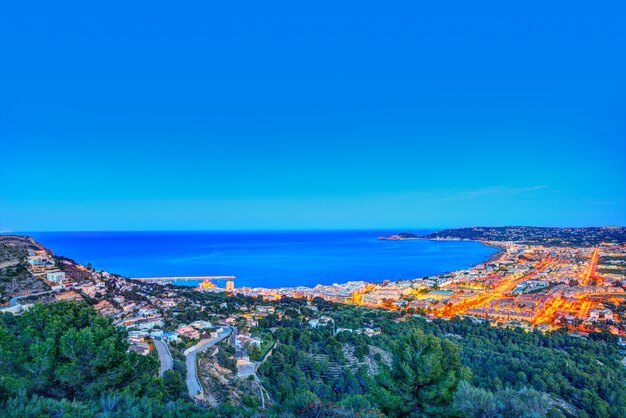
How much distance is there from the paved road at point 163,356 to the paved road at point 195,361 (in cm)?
53

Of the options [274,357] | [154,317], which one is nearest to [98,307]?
[154,317]

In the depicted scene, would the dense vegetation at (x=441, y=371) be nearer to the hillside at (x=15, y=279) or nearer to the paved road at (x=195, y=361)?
the paved road at (x=195, y=361)

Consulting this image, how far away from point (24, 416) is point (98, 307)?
1460 cm

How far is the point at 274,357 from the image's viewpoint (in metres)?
11.8

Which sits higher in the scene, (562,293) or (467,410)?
(467,410)

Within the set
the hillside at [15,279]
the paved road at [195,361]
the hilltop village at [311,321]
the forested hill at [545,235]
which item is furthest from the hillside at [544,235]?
the hillside at [15,279]

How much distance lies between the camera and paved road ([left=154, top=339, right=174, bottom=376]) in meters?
9.67

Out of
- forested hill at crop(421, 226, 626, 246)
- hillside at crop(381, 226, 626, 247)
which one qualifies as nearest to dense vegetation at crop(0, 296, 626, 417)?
hillside at crop(381, 226, 626, 247)

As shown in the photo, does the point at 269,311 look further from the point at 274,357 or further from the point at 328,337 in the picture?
the point at 274,357

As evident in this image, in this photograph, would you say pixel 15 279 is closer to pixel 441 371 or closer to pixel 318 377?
pixel 318 377

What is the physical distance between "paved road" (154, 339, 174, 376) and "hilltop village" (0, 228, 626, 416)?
63 millimetres

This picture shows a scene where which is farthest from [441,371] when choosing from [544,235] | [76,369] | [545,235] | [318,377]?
[544,235]

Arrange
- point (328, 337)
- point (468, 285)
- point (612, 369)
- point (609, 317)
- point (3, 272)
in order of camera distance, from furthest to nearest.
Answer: point (468, 285) → point (609, 317) → point (3, 272) → point (328, 337) → point (612, 369)

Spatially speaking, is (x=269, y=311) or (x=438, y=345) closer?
(x=438, y=345)
